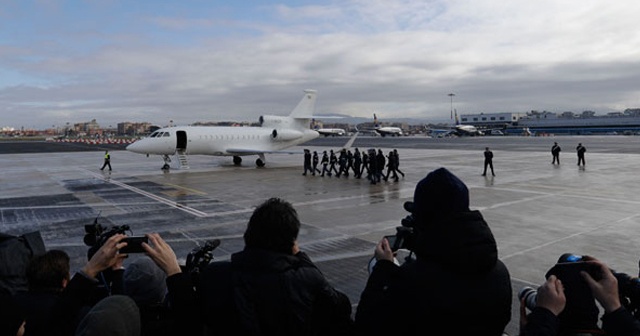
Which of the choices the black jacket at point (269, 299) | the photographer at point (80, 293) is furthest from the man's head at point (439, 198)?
the photographer at point (80, 293)

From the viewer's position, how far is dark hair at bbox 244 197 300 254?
2.62 meters

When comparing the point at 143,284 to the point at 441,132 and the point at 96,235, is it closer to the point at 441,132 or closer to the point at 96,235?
the point at 96,235

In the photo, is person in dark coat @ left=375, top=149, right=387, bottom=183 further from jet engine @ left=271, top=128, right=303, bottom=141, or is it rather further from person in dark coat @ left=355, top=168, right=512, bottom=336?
person in dark coat @ left=355, top=168, right=512, bottom=336

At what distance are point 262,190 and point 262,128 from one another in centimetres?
1473

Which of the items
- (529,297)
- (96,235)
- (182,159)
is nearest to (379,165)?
(182,159)

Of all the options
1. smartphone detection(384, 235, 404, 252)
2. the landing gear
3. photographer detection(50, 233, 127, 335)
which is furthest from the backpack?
the landing gear

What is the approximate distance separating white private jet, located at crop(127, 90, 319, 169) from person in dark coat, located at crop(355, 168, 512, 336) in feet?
81.7

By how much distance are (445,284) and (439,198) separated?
453 millimetres

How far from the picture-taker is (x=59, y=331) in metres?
2.55

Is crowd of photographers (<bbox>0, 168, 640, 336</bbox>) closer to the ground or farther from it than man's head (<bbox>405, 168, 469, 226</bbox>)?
closer to the ground

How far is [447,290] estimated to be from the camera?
2.16 metres

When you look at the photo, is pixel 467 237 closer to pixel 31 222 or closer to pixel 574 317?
pixel 574 317

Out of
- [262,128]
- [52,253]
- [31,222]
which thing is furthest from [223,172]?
[52,253]

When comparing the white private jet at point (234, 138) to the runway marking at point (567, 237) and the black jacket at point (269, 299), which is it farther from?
the black jacket at point (269, 299)
